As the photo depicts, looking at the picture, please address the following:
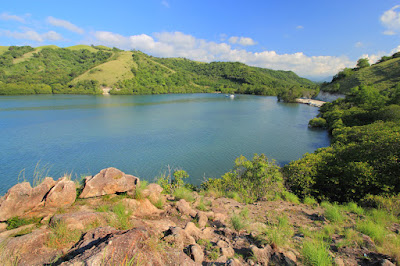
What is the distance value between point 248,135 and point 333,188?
22865 millimetres

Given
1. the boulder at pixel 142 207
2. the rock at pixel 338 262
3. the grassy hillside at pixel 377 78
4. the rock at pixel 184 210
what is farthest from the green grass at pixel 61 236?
the grassy hillside at pixel 377 78

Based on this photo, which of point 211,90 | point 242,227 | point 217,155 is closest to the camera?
point 242,227

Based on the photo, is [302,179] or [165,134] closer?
[302,179]

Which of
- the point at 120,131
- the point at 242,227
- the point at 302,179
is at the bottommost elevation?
the point at 120,131

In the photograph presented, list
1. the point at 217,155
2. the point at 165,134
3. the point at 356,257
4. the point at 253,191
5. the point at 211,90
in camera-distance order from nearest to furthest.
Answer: the point at 356,257 < the point at 253,191 < the point at 217,155 < the point at 165,134 < the point at 211,90

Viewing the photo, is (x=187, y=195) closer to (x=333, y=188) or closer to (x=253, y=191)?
Answer: (x=253, y=191)

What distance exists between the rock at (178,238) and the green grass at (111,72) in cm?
15327

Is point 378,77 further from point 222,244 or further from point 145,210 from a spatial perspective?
point 145,210

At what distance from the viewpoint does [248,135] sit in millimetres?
35531

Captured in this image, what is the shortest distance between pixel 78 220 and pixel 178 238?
2.80 meters

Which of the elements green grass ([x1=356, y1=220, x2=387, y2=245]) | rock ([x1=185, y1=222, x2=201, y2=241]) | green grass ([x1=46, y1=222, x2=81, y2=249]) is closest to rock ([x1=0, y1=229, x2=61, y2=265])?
green grass ([x1=46, y1=222, x2=81, y2=249])

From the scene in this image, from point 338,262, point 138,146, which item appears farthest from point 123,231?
point 138,146

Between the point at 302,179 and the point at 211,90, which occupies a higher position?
the point at 211,90

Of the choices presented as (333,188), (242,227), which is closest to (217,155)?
(333,188)
